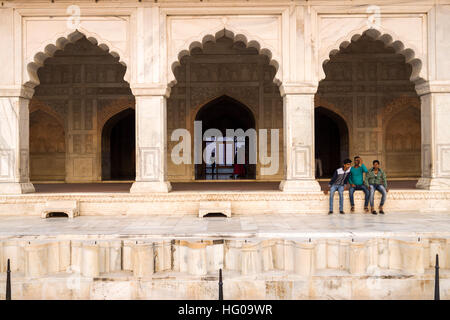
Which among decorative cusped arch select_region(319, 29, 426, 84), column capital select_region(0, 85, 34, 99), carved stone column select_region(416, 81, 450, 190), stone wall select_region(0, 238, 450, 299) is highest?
decorative cusped arch select_region(319, 29, 426, 84)

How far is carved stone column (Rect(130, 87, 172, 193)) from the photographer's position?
8023 mm

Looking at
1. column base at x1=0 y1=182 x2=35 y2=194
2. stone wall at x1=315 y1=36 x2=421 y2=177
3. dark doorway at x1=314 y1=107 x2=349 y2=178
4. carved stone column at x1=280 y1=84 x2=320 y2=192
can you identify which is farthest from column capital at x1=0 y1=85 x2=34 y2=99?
dark doorway at x1=314 y1=107 x2=349 y2=178

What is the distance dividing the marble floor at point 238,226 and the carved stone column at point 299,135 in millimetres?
836

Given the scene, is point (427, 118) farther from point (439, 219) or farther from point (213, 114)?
point (213, 114)

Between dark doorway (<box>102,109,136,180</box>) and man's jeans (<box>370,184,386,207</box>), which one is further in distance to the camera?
dark doorway (<box>102,109,136,180</box>)

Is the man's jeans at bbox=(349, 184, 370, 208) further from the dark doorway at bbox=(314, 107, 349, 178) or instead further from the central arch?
the dark doorway at bbox=(314, 107, 349, 178)

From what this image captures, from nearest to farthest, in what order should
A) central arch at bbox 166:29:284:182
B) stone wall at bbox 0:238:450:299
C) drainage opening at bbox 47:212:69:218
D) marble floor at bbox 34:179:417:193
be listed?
1. stone wall at bbox 0:238:450:299
2. drainage opening at bbox 47:212:69:218
3. marble floor at bbox 34:179:417:193
4. central arch at bbox 166:29:284:182

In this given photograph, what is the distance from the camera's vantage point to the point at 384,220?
6879 mm

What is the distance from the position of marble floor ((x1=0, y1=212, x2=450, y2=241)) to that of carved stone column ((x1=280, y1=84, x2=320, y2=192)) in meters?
0.84

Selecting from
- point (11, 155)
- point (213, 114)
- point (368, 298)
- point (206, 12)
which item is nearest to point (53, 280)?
point (368, 298)

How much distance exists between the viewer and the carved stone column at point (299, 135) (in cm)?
801

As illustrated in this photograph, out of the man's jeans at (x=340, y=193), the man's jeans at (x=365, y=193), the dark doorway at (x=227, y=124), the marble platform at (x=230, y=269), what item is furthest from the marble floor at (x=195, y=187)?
the marble platform at (x=230, y=269)

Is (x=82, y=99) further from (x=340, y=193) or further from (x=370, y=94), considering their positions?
(x=370, y=94)
